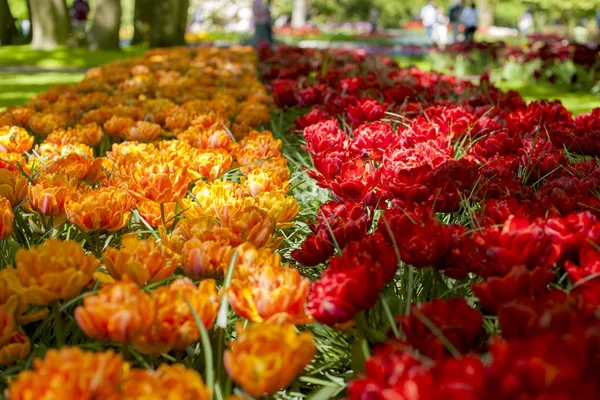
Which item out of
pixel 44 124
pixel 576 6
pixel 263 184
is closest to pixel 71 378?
pixel 263 184

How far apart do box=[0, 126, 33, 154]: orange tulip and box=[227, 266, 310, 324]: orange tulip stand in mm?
1642

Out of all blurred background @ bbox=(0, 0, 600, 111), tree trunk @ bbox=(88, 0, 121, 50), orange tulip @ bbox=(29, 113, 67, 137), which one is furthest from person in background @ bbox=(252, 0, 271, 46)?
orange tulip @ bbox=(29, 113, 67, 137)

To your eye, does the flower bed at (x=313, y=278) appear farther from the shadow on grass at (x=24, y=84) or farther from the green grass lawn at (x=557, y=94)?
the shadow on grass at (x=24, y=84)

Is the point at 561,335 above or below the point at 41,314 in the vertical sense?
above

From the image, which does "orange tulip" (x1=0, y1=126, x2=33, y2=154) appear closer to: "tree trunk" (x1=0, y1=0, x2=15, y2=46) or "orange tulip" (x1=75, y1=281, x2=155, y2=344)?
"orange tulip" (x1=75, y1=281, x2=155, y2=344)

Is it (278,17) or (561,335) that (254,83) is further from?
(278,17)

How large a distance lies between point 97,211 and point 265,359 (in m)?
0.81

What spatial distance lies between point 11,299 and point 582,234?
1.05m

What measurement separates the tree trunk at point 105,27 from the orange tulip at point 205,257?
14.4 meters

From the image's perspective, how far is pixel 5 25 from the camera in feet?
58.6

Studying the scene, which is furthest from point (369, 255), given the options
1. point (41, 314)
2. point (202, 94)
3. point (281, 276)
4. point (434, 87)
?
point (434, 87)

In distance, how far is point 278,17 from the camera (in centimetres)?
4725

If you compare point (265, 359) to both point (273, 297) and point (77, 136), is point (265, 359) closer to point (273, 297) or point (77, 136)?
point (273, 297)

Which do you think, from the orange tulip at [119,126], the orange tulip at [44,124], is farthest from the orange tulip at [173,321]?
the orange tulip at [44,124]
